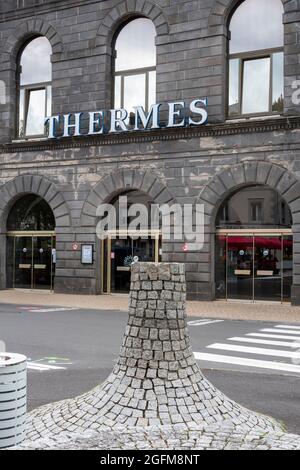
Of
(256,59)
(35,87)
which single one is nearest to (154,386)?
(256,59)

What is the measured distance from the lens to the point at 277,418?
6.79 metres

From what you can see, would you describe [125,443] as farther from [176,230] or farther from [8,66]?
[8,66]

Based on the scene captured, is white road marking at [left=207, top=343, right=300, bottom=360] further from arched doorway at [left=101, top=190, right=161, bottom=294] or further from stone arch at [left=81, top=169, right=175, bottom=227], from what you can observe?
arched doorway at [left=101, top=190, right=161, bottom=294]

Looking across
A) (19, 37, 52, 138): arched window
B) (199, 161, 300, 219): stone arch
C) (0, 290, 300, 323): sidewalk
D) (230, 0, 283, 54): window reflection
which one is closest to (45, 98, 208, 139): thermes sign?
(19, 37, 52, 138): arched window

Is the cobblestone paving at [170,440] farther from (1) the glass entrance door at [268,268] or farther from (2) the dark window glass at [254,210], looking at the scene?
(2) the dark window glass at [254,210]

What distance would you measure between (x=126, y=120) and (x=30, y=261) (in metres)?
7.87

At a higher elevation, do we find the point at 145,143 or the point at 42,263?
the point at 145,143

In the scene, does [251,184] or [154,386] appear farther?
[251,184]

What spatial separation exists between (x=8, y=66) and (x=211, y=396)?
79.0 feet

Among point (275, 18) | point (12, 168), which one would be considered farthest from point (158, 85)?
point (12, 168)

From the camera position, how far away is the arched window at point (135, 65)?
24.2 metres

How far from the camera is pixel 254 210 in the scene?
21.9 meters

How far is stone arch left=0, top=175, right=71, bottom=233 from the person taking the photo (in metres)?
25.5

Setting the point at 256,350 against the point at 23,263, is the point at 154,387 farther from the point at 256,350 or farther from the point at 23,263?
the point at 23,263
